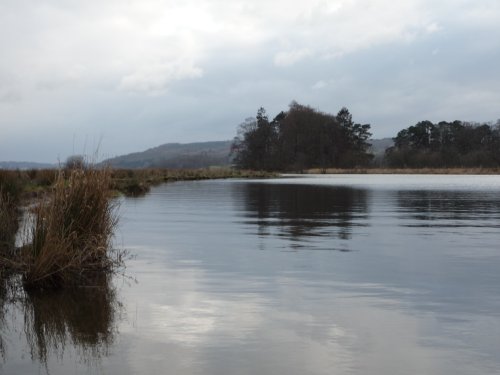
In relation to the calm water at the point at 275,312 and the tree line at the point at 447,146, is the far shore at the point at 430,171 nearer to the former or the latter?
the tree line at the point at 447,146

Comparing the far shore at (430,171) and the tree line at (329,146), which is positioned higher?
the tree line at (329,146)

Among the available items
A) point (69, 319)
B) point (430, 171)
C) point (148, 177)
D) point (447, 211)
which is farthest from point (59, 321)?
point (430, 171)

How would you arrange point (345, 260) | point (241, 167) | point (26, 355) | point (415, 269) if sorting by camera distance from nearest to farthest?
point (26, 355) < point (415, 269) < point (345, 260) < point (241, 167)

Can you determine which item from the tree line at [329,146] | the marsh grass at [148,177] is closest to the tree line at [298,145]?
the tree line at [329,146]

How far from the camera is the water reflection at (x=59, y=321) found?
5508 millimetres

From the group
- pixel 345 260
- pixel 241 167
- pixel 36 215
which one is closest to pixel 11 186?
pixel 36 215

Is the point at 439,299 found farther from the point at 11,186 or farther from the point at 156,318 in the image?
the point at 11,186

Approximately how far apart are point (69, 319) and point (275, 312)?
2.38 meters

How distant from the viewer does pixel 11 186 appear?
1886 cm

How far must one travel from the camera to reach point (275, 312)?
6.79 metres

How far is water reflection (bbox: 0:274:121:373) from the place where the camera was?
18.1ft

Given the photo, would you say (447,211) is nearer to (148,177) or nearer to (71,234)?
(71,234)

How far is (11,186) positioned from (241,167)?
317 ft

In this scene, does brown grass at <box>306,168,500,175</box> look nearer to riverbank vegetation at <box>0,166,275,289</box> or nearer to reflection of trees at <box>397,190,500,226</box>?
reflection of trees at <box>397,190,500,226</box>
